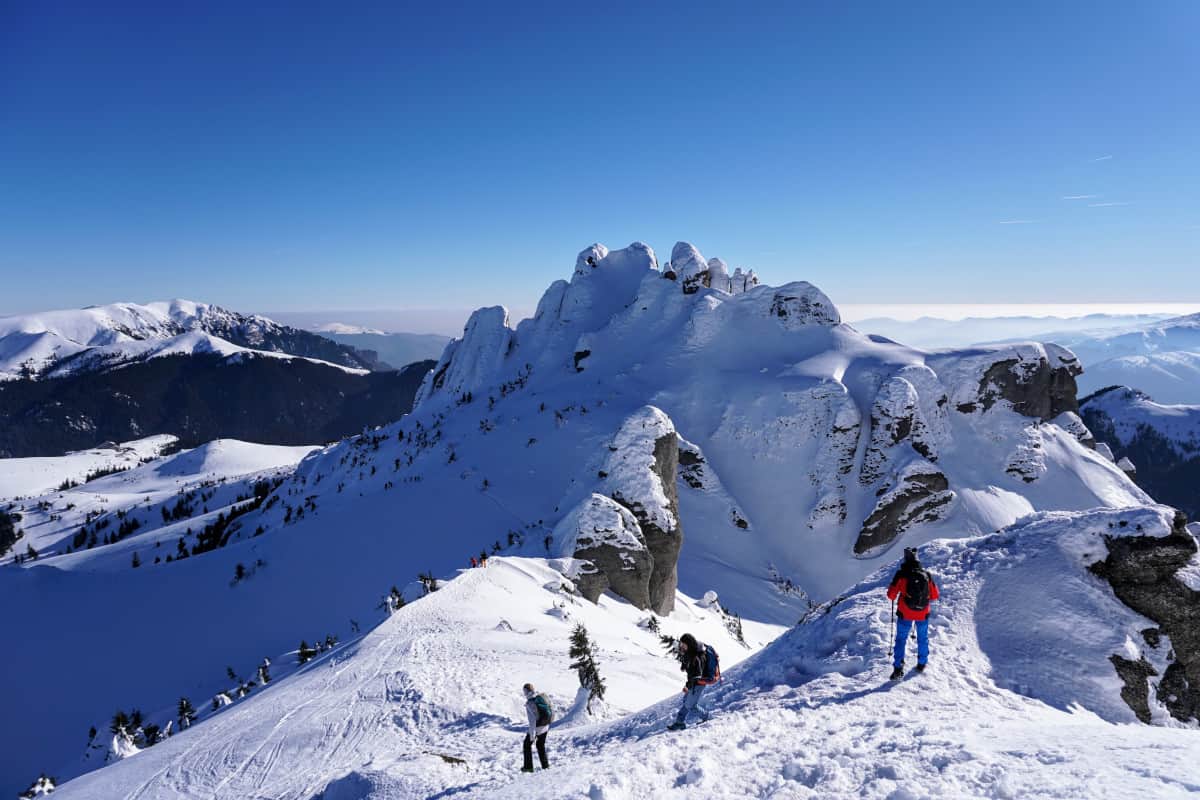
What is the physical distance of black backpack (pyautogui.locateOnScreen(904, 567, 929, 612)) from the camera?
8430 mm

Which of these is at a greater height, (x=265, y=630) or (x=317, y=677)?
(x=317, y=677)

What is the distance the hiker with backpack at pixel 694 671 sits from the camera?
340 inches

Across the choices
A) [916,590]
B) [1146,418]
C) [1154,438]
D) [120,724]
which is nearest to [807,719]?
[916,590]

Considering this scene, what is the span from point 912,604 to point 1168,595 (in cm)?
500

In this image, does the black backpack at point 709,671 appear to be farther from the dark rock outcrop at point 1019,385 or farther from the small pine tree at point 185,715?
the dark rock outcrop at point 1019,385

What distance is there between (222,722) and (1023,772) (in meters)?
16.8

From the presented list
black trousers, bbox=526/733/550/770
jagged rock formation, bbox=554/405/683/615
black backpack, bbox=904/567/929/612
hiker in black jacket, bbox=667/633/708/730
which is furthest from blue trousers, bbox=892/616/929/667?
jagged rock formation, bbox=554/405/683/615

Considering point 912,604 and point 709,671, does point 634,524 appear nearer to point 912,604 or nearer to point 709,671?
point 709,671

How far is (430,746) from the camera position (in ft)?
36.0

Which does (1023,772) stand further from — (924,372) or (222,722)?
(924,372)

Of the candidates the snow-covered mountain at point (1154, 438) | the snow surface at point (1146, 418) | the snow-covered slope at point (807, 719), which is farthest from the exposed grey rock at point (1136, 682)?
the snow surface at point (1146, 418)

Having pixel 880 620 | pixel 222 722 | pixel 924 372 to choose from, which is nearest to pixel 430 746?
pixel 222 722

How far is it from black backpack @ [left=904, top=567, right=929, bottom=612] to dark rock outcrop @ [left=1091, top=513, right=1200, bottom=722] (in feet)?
11.4

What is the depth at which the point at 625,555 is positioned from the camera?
26422 mm
